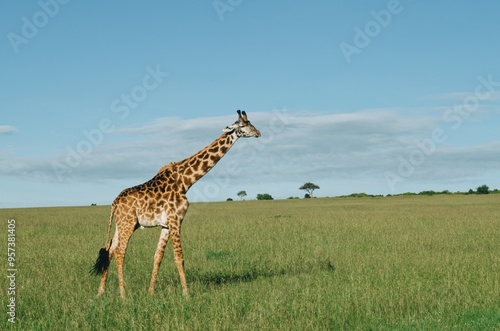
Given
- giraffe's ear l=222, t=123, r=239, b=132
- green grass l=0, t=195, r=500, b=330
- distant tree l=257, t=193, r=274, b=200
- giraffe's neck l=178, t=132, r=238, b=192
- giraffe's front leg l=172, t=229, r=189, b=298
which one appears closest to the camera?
green grass l=0, t=195, r=500, b=330

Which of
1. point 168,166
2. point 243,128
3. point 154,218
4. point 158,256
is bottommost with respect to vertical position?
point 158,256

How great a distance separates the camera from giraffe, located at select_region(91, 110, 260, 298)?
10500mm

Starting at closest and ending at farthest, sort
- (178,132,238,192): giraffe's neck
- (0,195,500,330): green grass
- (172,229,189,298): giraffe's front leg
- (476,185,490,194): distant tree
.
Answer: (0,195,500,330): green grass → (172,229,189,298): giraffe's front leg → (178,132,238,192): giraffe's neck → (476,185,490,194): distant tree

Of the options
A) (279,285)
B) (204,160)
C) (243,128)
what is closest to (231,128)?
(243,128)

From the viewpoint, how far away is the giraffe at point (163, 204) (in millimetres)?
10500

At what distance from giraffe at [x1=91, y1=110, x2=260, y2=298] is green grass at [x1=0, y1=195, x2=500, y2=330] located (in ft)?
2.25

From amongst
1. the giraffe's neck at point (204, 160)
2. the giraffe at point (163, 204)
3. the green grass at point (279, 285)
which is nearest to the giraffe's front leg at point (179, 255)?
the giraffe at point (163, 204)

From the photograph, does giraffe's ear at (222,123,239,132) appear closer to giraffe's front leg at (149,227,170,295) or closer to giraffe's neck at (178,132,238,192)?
giraffe's neck at (178,132,238,192)

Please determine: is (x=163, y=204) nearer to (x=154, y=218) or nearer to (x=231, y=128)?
(x=154, y=218)

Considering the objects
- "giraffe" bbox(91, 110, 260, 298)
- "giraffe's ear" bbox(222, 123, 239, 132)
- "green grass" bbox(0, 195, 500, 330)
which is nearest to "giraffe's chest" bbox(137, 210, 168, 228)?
"giraffe" bbox(91, 110, 260, 298)

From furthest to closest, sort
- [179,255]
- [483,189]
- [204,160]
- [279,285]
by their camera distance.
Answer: [483,189], [279,285], [204,160], [179,255]

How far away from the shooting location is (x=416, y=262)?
1448 centimetres

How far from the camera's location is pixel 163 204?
10555 mm

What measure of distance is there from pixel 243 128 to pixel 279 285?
327cm
